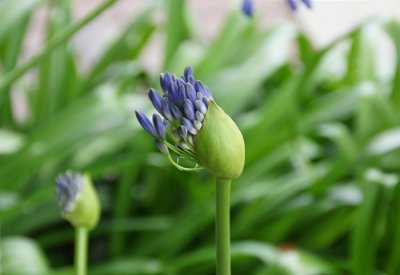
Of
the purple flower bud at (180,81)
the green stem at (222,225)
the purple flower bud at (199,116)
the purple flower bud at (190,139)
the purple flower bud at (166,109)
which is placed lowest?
the green stem at (222,225)

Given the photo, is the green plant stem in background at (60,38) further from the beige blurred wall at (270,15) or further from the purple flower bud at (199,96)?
the beige blurred wall at (270,15)

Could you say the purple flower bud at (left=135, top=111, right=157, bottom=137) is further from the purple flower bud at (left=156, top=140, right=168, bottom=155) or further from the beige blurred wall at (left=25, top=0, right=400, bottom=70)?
the beige blurred wall at (left=25, top=0, right=400, bottom=70)

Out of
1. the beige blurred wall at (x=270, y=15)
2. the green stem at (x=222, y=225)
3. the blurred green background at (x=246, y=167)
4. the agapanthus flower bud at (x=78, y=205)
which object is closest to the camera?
the green stem at (x=222, y=225)

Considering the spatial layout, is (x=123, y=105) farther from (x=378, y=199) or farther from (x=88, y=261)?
(x=378, y=199)

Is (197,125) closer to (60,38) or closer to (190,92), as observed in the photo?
(190,92)

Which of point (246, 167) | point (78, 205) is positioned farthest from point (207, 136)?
point (246, 167)

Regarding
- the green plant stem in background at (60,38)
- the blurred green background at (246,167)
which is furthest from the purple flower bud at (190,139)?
the blurred green background at (246,167)

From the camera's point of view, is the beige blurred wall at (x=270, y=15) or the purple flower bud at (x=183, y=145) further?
the beige blurred wall at (x=270, y=15)

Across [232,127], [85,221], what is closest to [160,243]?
[85,221]
